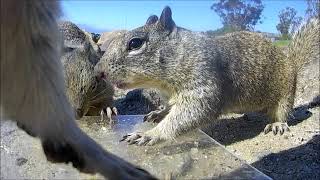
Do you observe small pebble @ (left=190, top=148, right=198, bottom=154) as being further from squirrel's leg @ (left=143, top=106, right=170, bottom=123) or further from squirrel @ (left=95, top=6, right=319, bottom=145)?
squirrel's leg @ (left=143, top=106, right=170, bottom=123)

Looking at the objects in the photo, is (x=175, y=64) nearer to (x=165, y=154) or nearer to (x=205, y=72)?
(x=205, y=72)

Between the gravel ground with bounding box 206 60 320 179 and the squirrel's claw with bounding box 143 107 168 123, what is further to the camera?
the gravel ground with bounding box 206 60 320 179

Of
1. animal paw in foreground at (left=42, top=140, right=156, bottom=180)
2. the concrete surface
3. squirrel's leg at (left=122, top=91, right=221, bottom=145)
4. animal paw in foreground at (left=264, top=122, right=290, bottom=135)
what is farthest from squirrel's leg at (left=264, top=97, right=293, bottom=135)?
animal paw in foreground at (left=42, top=140, right=156, bottom=180)

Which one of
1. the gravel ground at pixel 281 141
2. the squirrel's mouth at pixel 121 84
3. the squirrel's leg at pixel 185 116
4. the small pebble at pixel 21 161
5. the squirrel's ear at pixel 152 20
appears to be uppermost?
the squirrel's ear at pixel 152 20

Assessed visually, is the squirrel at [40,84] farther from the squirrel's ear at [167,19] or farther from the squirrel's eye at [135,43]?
the squirrel's ear at [167,19]

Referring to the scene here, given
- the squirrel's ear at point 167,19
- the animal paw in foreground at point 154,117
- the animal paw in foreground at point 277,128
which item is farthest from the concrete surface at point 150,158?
the animal paw in foreground at point 277,128

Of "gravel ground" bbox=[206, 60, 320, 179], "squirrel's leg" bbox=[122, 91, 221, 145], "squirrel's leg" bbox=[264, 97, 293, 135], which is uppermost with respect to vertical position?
"squirrel's leg" bbox=[122, 91, 221, 145]

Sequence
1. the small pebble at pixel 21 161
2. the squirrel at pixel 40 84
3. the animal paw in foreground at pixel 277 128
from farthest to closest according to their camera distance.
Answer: the animal paw in foreground at pixel 277 128, the small pebble at pixel 21 161, the squirrel at pixel 40 84
